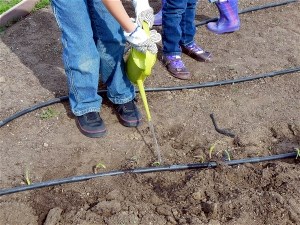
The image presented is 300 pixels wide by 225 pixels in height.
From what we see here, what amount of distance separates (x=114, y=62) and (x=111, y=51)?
82mm

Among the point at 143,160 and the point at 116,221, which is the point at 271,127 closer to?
the point at 143,160

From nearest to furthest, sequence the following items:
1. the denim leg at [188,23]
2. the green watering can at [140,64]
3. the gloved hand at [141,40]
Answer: the gloved hand at [141,40] < the green watering can at [140,64] < the denim leg at [188,23]

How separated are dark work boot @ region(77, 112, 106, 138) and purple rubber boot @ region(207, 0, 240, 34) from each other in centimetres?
182

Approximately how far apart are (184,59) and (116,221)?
1964 millimetres

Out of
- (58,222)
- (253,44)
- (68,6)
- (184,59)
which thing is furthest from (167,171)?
(253,44)

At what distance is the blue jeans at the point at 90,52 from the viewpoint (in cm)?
289

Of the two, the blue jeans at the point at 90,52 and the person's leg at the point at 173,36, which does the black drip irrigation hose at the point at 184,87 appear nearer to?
the person's leg at the point at 173,36

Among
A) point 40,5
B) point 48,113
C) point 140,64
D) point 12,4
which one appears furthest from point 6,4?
point 140,64

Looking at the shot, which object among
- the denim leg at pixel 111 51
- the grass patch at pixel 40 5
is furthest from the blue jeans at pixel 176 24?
the grass patch at pixel 40 5

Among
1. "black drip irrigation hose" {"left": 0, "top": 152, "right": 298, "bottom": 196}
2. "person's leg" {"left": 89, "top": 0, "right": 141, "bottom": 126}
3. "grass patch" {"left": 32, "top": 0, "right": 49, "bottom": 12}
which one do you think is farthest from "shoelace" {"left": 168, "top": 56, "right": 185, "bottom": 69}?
"grass patch" {"left": 32, "top": 0, "right": 49, "bottom": 12}

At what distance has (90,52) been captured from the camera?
3023mm

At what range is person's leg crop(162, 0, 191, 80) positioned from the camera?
3711mm

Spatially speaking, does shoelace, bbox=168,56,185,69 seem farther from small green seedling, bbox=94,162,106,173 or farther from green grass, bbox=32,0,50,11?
green grass, bbox=32,0,50,11

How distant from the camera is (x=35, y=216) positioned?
275 centimetres
